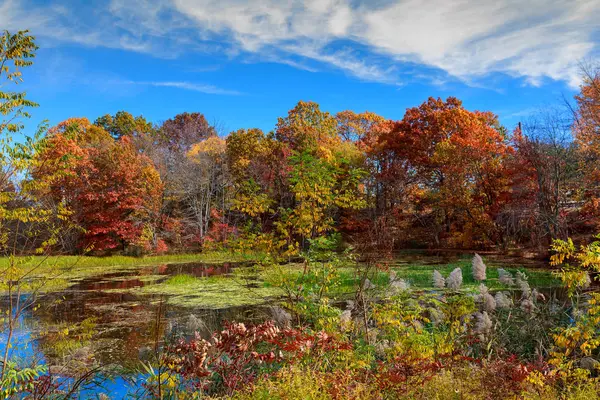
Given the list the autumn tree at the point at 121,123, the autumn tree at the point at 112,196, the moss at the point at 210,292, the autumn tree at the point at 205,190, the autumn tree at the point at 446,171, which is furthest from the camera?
the autumn tree at the point at 121,123

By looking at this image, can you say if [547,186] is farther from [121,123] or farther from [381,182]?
[121,123]

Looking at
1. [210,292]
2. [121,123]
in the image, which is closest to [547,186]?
[210,292]

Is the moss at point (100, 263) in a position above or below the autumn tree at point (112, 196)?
below

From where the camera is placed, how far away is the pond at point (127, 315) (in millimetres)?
5932

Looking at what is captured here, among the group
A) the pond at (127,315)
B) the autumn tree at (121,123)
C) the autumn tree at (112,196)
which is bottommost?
the pond at (127,315)

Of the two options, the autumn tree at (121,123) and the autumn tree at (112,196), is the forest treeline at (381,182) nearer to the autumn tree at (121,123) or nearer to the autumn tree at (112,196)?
the autumn tree at (112,196)

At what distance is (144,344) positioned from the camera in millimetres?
6965

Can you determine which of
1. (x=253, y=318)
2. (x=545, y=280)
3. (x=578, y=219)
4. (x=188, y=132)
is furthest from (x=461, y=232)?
(x=188, y=132)

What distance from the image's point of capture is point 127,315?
9.24 metres

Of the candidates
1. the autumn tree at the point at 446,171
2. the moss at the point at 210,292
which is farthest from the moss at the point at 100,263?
the autumn tree at the point at 446,171

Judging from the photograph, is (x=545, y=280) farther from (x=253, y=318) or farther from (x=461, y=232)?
(x=461, y=232)

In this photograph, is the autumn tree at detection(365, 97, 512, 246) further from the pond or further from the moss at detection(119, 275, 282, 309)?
the moss at detection(119, 275, 282, 309)

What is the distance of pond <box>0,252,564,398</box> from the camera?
5.93 meters

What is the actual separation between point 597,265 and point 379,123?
98.0 ft
